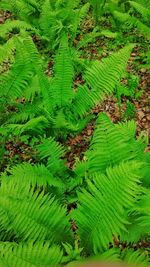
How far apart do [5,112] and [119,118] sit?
4.45ft

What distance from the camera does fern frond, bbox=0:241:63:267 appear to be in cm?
231

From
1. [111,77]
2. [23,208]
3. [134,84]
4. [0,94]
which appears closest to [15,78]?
[0,94]

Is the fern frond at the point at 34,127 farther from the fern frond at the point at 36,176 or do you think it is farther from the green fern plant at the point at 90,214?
the green fern plant at the point at 90,214

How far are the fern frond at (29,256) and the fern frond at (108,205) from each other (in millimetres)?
376

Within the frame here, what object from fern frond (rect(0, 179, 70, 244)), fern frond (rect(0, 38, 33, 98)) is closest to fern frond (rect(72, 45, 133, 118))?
fern frond (rect(0, 38, 33, 98))

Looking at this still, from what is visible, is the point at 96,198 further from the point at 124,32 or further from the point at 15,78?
the point at 124,32

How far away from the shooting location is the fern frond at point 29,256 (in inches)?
91.1

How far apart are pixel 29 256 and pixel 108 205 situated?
67 centimetres

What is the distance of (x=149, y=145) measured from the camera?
167 inches

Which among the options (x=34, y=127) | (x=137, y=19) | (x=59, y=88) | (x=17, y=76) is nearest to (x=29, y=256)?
(x=34, y=127)

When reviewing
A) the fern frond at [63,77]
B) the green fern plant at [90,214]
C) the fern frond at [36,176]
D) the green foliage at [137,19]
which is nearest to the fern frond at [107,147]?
the green fern plant at [90,214]

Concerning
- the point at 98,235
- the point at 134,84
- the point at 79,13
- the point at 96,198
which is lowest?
the point at 98,235

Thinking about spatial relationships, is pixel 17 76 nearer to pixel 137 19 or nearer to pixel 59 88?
pixel 59 88

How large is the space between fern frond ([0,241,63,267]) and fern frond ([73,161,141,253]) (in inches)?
14.8
